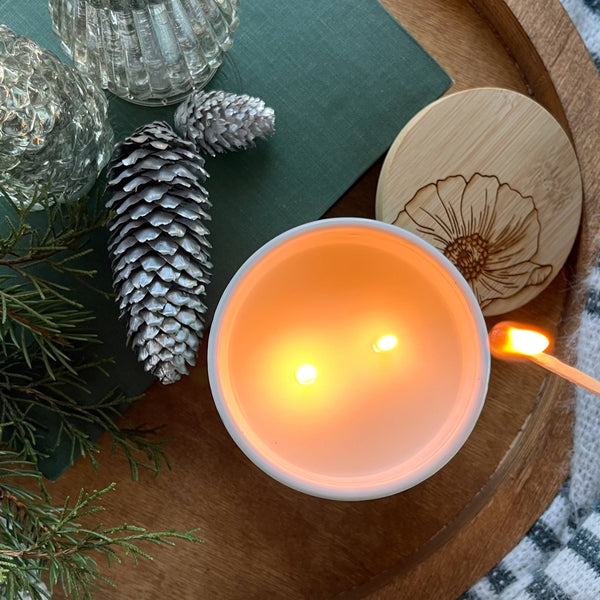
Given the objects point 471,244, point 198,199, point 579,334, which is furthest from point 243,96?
point 579,334

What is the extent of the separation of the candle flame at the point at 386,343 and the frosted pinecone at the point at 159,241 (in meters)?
0.12

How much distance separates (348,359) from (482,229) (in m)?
0.15

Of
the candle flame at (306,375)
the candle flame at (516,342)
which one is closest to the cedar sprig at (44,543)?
the candle flame at (306,375)

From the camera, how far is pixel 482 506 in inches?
19.2

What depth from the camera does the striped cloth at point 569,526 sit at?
18.1 inches

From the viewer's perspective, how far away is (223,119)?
44 cm

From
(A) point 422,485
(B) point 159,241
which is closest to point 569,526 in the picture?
(A) point 422,485

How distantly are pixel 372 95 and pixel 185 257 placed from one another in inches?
7.1

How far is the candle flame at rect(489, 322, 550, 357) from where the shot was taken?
1.24ft

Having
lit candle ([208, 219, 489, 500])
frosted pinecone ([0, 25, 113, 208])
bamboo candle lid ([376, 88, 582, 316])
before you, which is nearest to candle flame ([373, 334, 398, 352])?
lit candle ([208, 219, 489, 500])

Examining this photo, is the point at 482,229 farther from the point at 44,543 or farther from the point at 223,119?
the point at 44,543

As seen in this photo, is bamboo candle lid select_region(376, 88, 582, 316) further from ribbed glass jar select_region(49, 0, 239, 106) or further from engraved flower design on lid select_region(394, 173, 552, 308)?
ribbed glass jar select_region(49, 0, 239, 106)

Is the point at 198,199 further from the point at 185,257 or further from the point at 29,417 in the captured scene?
the point at 29,417

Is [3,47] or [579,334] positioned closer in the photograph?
[3,47]
